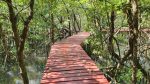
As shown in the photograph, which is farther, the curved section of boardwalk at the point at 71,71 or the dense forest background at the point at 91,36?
the dense forest background at the point at 91,36

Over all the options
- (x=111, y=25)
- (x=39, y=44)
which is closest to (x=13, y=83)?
(x=111, y=25)

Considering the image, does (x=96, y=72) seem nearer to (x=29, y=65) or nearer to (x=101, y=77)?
(x=101, y=77)

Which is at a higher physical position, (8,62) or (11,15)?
(11,15)

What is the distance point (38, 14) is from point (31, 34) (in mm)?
3948

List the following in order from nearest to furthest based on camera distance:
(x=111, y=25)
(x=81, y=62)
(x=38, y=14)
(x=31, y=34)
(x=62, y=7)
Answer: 1. (x=81, y=62)
2. (x=111, y=25)
3. (x=38, y=14)
4. (x=62, y=7)
5. (x=31, y=34)

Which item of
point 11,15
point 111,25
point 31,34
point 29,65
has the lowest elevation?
point 29,65

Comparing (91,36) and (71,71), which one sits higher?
(71,71)

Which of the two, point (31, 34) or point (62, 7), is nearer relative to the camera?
point (62, 7)

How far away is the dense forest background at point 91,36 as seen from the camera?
591 cm

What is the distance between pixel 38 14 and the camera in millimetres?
16219

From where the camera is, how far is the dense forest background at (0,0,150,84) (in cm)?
591

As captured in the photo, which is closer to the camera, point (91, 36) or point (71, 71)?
point (71, 71)

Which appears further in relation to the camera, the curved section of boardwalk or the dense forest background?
the dense forest background

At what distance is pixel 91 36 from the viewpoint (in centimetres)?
1357
